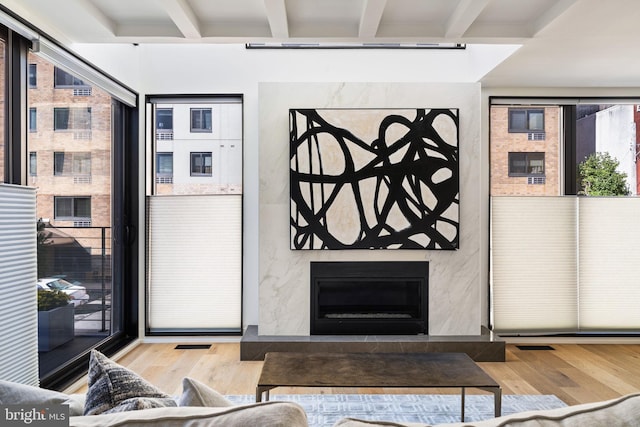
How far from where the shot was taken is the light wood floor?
3.51m

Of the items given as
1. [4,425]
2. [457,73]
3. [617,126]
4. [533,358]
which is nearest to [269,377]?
[4,425]

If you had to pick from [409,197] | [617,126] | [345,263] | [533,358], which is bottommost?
[533,358]

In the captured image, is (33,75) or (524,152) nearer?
(33,75)

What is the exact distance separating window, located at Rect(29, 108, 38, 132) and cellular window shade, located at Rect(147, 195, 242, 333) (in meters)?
1.77

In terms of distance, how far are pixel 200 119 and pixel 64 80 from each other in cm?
153

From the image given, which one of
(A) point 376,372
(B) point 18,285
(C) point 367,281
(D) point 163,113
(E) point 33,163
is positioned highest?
(D) point 163,113

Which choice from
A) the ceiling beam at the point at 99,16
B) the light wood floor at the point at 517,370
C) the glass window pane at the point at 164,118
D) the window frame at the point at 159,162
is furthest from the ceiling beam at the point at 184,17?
the light wood floor at the point at 517,370

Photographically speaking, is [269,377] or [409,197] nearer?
[269,377]

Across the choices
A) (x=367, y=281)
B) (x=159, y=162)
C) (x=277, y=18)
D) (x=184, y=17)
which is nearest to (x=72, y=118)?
(x=184, y=17)

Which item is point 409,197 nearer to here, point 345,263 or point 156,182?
point 345,263

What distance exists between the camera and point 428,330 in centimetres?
443

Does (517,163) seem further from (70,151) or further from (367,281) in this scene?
(70,151)

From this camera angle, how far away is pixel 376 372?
8.73 ft

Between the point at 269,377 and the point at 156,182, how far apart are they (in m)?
2.87
